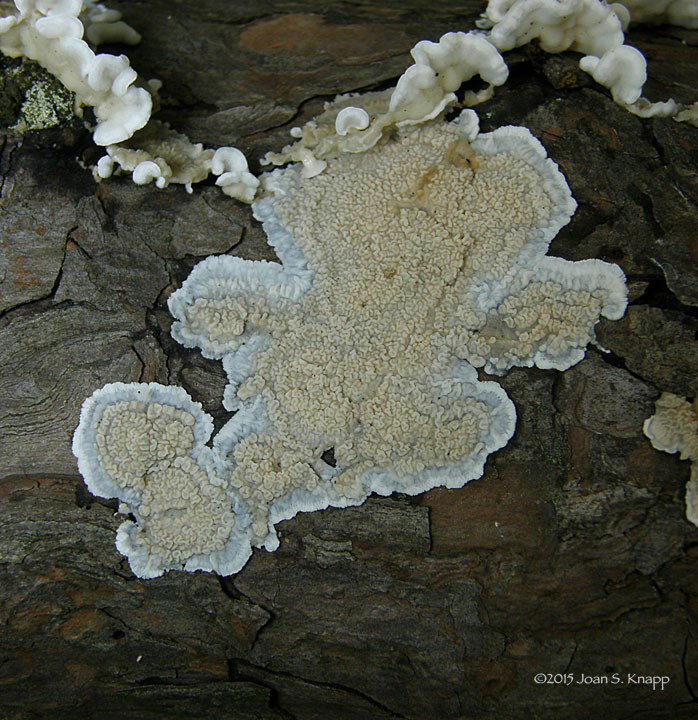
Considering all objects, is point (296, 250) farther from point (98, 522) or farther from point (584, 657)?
point (584, 657)

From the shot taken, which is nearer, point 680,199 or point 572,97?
point 680,199

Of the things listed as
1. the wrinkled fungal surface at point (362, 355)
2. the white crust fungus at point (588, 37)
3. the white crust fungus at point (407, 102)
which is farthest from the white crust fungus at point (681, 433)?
the white crust fungus at point (407, 102)

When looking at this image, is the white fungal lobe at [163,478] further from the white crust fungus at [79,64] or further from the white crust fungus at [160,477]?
the white crust fungus at [79,64]

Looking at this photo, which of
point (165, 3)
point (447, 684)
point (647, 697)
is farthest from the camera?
point (165, 3)

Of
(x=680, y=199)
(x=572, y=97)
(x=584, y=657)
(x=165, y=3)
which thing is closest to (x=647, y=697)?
(x=584, y=657)

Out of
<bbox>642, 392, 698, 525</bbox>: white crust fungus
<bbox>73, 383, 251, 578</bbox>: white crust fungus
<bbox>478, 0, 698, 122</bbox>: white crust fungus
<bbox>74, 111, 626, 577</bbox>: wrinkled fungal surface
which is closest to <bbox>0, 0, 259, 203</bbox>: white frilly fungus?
<bbox>74, 111, 626, 577</bbox>: wrinkled fungal surface

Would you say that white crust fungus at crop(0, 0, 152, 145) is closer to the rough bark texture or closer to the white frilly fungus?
the white frilly fungus
